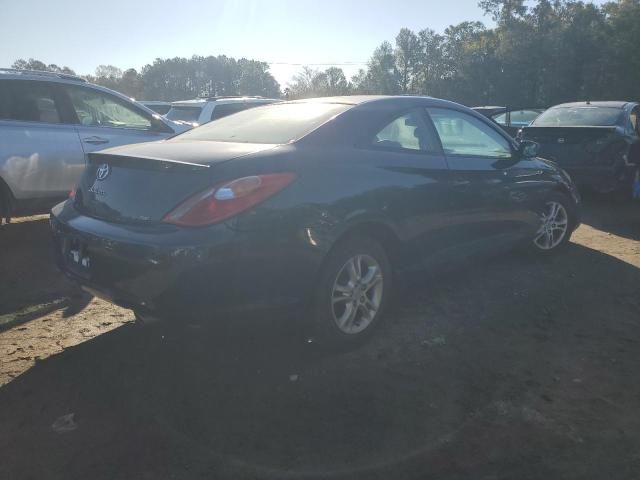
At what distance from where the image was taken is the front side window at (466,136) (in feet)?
13.6

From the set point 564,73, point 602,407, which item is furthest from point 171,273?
point 564,73

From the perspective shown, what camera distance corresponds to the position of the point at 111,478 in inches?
90.4

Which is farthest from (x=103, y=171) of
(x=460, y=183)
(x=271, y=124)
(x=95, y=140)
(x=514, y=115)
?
(x=514, y=115)

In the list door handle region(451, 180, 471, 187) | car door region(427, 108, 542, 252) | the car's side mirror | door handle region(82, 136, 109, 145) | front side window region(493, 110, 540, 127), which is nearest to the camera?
door handle region(451, 180, 471, 187)

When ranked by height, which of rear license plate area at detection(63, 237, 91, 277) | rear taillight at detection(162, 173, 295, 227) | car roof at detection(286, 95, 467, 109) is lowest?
rear license plate area at detection(63, 237, 91, 277)

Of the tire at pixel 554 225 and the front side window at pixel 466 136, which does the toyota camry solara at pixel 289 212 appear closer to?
the front side window at pixel 466 136

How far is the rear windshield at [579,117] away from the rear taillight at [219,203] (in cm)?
730

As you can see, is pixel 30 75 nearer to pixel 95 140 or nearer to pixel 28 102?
pixel 28 102

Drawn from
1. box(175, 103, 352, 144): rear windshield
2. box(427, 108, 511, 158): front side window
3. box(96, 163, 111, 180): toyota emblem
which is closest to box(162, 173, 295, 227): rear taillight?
box(175, 103, 352, 144): rear windshield

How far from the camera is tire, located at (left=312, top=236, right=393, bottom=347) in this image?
125 inches

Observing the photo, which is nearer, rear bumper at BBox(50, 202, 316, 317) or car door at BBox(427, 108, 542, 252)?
rear bumper at BBox(50, 202, 316, 317)

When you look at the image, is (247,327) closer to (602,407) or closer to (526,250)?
(602,407)

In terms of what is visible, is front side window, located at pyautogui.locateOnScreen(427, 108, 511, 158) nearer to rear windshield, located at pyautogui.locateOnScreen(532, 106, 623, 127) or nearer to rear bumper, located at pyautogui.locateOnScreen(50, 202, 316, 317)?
rear bumper, located at pyautogui.locateOnScreen(50, 202, 316, 317)

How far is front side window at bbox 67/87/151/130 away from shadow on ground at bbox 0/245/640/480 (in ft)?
11.4
